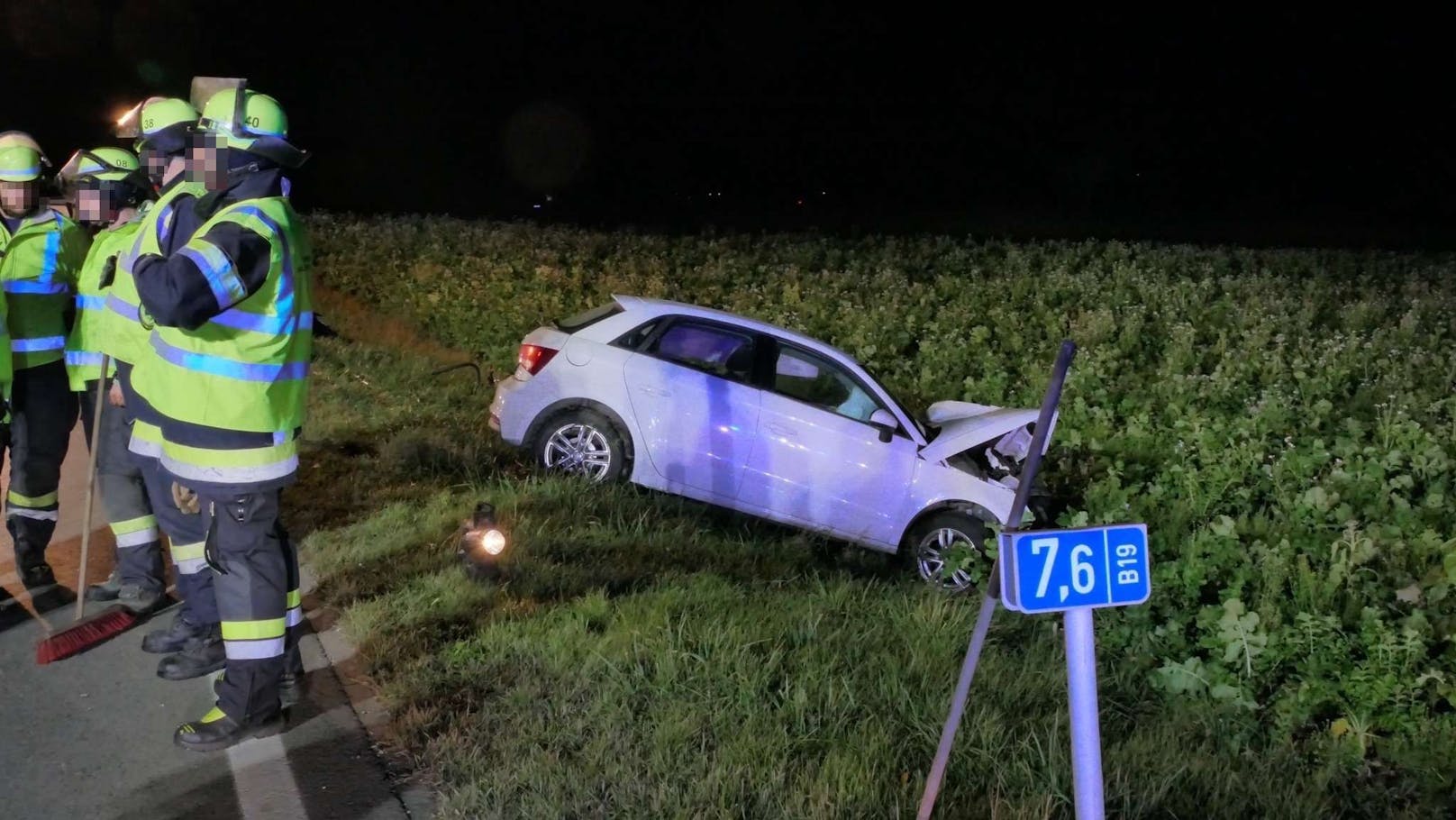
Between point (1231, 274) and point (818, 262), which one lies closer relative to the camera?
point (1231, 274)

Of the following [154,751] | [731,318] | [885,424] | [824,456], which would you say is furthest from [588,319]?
[154,751]

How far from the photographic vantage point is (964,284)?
10562 millimetres

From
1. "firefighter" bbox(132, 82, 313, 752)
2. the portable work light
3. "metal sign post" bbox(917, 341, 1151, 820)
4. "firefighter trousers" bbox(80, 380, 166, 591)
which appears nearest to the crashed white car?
the portable work light

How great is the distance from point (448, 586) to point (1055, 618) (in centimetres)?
274

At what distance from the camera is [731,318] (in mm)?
7594

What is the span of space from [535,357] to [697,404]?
1.25 m

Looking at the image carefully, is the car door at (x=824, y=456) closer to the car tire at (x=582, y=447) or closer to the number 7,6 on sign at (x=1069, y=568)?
the car tire at (x=582, y=447)

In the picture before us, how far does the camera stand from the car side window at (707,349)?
748 centimetres

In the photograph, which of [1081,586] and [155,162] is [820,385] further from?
[1081,586]

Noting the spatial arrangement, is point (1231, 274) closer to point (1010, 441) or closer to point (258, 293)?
point (1010, 441)

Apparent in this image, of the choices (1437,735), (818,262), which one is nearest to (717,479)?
(1437,735)

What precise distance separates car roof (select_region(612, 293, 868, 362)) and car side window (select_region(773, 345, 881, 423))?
2.7 inches

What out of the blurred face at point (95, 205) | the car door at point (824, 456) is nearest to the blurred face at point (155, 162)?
the blurred face at point (95, 205)

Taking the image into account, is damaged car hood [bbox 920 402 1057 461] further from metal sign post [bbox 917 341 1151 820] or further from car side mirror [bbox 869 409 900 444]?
metal sign post [bbox 917 341 1151 820]
